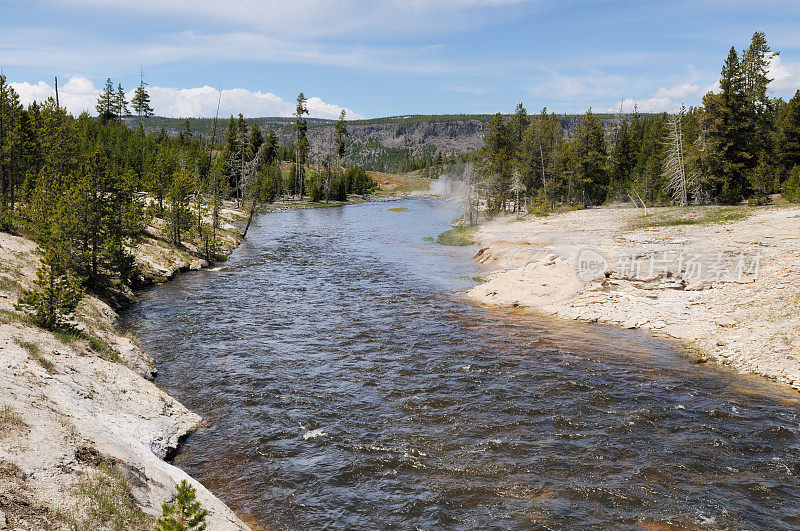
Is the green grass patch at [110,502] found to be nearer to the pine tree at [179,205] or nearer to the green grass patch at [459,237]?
the pine tree at [179,205]

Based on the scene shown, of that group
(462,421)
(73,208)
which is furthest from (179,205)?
(462,421)

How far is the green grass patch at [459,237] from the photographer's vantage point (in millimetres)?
51875

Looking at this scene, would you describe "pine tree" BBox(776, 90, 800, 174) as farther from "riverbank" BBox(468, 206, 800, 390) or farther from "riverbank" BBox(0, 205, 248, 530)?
"riverbank" BBox(0, 205, 248, 530)

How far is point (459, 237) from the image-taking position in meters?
54.2

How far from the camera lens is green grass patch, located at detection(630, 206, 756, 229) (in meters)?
40.3


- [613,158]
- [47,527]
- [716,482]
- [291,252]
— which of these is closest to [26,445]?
[47,527]

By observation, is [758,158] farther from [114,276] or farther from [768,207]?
[114,276]

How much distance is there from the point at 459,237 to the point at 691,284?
3107 centimetres

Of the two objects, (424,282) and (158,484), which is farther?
(424,282)

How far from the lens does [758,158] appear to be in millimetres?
51906

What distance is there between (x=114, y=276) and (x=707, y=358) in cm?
2902

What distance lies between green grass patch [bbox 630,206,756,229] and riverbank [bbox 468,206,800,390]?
440mm

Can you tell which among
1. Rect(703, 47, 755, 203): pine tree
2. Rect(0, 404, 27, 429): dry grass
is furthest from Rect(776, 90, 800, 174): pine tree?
Rect(0, 404, 27, 429): dry grass

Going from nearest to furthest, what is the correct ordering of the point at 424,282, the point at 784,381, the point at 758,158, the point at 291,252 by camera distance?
the point at 784,381, the point at 424,282, the point at 291,252, the point at 758,158
